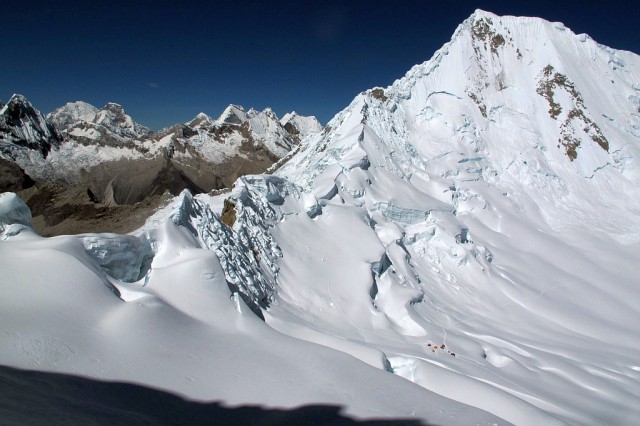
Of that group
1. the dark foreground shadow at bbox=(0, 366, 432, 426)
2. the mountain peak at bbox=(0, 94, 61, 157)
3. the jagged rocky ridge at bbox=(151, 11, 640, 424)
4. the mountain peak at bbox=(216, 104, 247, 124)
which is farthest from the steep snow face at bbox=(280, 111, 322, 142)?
the dark foreground shadow at bbox=(0, 366, 432, 426)

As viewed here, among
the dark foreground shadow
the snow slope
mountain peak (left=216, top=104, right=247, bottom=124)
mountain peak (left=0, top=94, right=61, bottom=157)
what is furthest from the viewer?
mountain peak (left=216, top=104, right=247, bottom=124)

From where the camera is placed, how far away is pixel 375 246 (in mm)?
22953

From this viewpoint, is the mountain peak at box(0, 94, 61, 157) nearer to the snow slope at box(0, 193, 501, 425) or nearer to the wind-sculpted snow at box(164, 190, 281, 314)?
the wind-sculpted snow at box(164, 190, 281, 314)

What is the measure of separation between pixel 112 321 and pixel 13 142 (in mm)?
100594

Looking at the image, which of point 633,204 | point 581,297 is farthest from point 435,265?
point 633,204

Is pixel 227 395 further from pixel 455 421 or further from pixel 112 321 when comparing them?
pixel 455 421

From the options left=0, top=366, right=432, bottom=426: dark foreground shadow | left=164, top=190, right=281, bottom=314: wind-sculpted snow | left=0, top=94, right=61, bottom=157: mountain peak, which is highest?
left=0, top=94, right=61, bottom=157: mountain peak

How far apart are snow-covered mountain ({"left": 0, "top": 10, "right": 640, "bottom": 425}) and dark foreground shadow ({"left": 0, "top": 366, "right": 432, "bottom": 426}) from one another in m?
0.33

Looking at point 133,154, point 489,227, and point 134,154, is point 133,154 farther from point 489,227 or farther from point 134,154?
point 489,227

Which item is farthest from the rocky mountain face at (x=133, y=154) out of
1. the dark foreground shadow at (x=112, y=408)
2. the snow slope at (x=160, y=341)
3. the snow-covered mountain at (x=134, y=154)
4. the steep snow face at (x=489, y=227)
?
the dark foreground shadow at (x=112, y=408)

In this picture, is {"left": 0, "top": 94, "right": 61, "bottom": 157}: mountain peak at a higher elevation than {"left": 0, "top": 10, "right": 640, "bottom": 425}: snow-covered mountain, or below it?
higher

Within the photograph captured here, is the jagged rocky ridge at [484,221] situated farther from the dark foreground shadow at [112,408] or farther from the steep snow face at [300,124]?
the steep snow face at [300,124]

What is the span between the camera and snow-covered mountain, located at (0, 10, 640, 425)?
850 centimetres

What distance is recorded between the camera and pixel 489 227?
32250 millimetres
